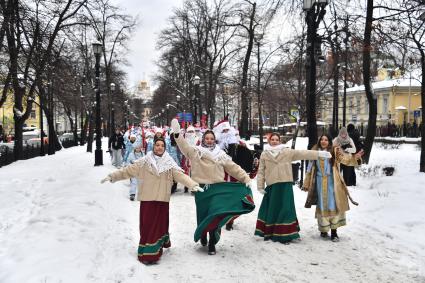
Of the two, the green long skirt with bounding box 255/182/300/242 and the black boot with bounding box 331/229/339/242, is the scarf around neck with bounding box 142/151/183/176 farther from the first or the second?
the black boot with bounding box 331/229/339/242

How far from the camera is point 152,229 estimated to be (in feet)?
19.9

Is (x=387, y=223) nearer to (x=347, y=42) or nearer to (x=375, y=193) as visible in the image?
(x=375, y=193)

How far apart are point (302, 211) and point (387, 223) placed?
6.19ft

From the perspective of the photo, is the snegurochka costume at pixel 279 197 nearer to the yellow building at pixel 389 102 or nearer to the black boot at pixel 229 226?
the black boot at pixel 229 226

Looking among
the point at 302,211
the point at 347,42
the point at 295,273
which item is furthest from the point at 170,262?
the point at 347,42

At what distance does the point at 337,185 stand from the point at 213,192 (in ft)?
7.63

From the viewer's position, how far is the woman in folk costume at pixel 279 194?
716cm

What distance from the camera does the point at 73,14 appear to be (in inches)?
826

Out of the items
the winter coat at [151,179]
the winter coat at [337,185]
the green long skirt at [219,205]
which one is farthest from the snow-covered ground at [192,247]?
the winter coat at [151,179]

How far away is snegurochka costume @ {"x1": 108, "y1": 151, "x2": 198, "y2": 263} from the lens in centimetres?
604

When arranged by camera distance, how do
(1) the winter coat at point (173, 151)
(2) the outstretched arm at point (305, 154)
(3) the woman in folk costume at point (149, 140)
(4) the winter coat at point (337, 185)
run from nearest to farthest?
(2) the outstretched arm at point (305, 154) < (4) the winter coat at point (337, 185) < (3) the woman in folk costume at point (149, 140) < (1) the winter coat at point (173, 151)

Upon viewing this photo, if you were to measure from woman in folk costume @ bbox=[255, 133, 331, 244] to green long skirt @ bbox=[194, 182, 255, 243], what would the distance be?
2.72ft

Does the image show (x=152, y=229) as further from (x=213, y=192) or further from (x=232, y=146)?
(x=232, y=146)

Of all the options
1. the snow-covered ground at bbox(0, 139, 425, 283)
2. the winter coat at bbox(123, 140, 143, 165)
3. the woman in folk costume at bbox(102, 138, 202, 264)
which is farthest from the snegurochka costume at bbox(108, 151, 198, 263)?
the winter coat at bbox(123, 140, 143, 165)
